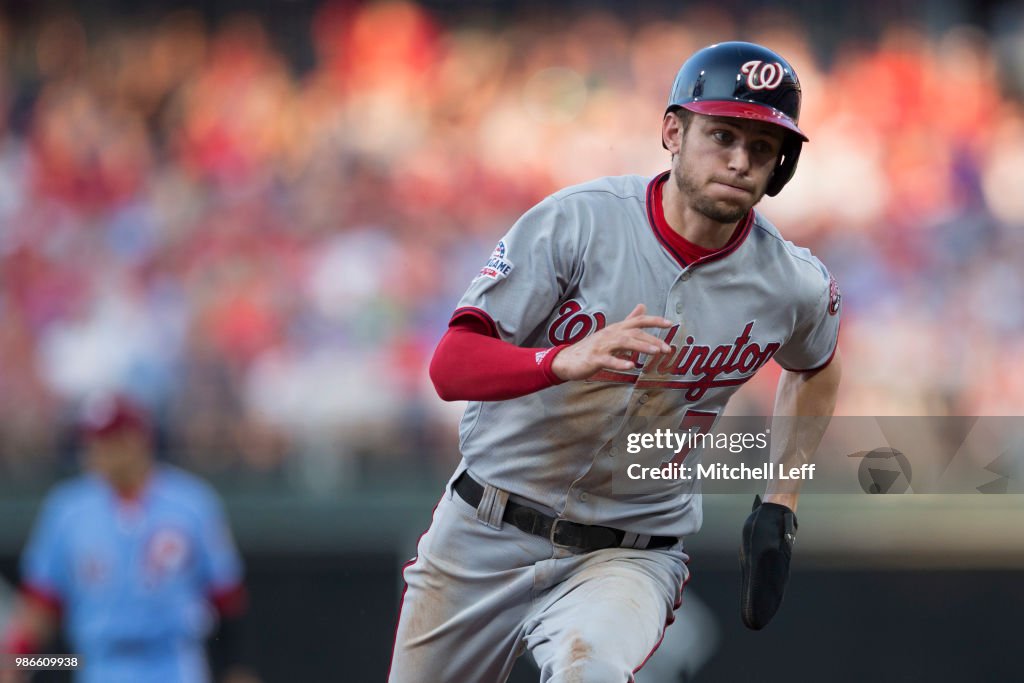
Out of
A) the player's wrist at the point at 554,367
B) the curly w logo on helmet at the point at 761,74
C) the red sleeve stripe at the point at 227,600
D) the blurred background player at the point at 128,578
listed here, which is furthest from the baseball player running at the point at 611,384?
the blurred background player at the point at 128,578

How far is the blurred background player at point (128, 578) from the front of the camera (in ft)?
15.9

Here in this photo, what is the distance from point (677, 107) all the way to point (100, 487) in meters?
3.13

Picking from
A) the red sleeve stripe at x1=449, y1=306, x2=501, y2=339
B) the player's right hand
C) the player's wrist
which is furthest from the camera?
the red sleeve stripe at x1=449, y1=306, x2=501, y2=339

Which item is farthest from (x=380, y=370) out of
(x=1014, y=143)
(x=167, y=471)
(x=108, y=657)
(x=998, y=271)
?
(x=1014, y=143)

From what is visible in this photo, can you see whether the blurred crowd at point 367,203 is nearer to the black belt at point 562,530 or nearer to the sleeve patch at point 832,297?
the black belt at point 562,530

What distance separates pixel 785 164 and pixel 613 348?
0.89m

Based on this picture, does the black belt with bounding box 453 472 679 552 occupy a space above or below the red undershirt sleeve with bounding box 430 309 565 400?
below

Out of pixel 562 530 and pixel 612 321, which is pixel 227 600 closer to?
pixel 562 530

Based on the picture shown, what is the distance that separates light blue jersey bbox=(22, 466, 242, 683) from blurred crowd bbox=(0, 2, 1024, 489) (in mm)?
818

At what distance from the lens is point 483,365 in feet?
8.99

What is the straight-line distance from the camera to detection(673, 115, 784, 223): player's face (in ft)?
9.55

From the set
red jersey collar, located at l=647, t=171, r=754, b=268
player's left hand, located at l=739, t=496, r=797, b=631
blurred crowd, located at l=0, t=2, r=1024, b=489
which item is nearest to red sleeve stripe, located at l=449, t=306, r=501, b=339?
red jersey collar, located at l=647, t=171, r=754, b=268

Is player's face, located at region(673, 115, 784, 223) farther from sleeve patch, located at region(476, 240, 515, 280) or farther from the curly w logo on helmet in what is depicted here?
sleeve patch, located at region(476, 240, 515, 280)

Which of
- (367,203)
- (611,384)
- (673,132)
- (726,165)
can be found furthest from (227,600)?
(367,203)
